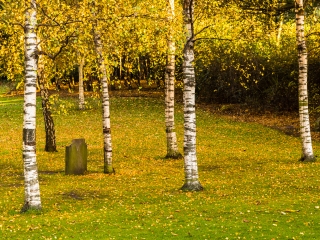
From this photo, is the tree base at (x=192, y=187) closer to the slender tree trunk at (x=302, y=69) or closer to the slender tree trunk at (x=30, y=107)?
the slender tree trunk at (x=30, y=107)

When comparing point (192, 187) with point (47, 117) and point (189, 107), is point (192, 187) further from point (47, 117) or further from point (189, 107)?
point (47, 117)

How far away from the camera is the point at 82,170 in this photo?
24.7 meters

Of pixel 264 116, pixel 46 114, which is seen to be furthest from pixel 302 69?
pixel 264 116

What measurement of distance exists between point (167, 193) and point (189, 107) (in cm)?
315

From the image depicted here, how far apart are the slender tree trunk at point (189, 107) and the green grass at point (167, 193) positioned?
2.37 feet

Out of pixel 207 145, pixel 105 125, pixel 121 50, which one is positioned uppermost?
pixel 121 50

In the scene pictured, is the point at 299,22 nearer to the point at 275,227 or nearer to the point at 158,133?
the point at 275,227

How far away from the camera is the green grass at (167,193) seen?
14.0m

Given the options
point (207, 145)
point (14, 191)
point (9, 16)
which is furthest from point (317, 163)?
point (9, 16)

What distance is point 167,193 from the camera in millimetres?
19234

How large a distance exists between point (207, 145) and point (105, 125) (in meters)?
12.3

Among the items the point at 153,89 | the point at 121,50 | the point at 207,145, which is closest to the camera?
the point at 121,50

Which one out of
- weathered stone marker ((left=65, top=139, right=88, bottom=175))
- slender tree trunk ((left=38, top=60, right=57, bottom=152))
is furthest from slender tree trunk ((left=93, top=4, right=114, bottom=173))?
slender tree trunk ((left=38, top=60, right=57, bottom=152))

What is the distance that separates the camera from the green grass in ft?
46.0
